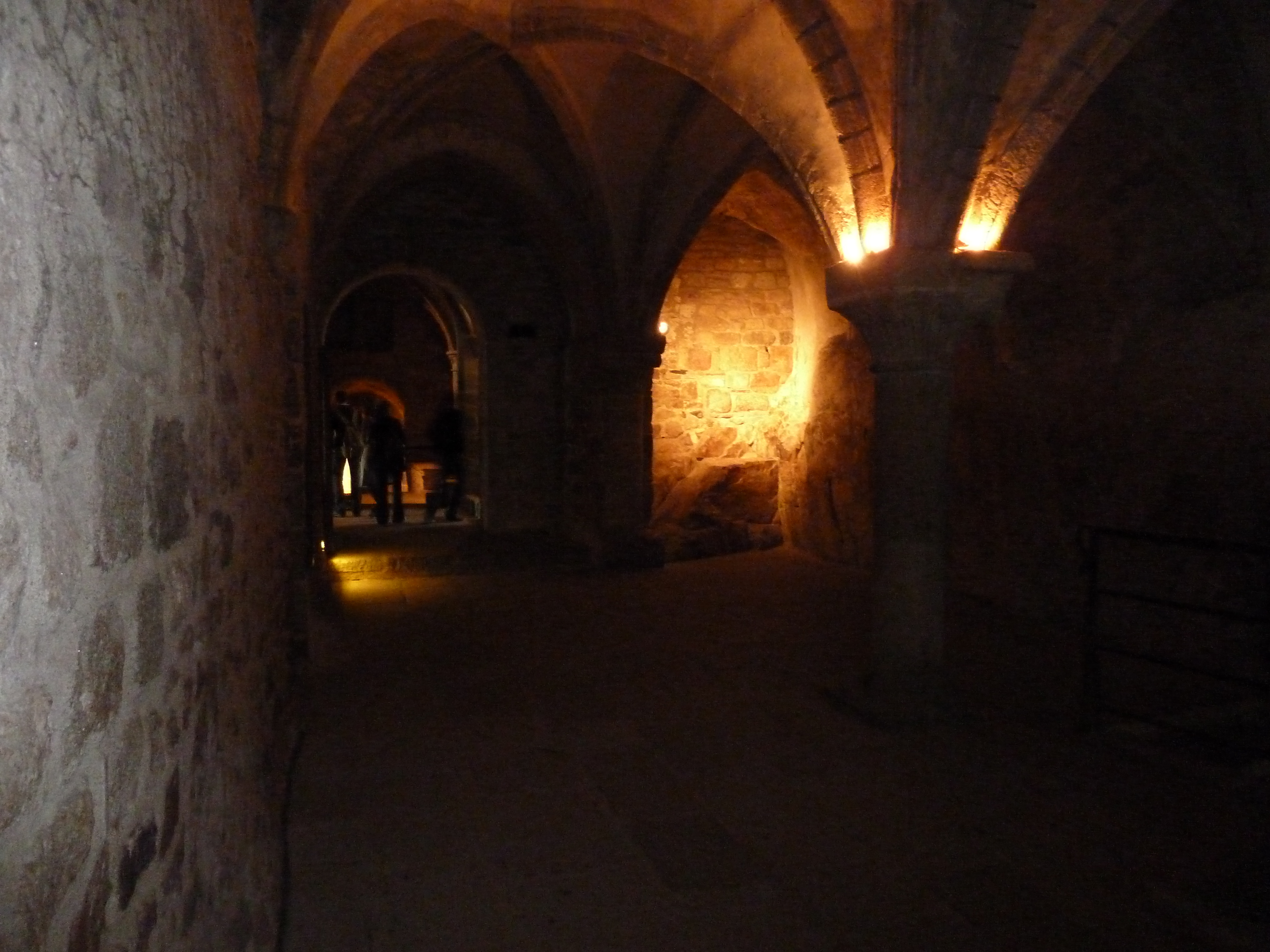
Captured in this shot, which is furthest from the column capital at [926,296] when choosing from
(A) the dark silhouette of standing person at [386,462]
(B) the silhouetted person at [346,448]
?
(B) the silhouetted person at [346,448]

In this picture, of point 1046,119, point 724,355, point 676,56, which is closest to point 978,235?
point 1046,119

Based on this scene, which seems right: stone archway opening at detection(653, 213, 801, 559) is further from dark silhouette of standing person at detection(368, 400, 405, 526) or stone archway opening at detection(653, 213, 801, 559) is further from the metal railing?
the metal railing

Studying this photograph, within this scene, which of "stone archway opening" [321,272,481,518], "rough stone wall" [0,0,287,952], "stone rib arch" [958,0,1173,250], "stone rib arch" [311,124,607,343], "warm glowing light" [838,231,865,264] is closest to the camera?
"rough stone wall" [0,0,287,952]

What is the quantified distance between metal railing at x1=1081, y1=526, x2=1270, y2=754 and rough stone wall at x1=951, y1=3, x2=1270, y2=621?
19 centimetres

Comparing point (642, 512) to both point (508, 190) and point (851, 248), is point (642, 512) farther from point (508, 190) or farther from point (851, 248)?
point (851, 248)

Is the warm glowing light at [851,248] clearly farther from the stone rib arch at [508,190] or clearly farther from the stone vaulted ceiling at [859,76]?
the stone rib arch at [508,190]

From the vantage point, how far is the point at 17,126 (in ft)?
2.93

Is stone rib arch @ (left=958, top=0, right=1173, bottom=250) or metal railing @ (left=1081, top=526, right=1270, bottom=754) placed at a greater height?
stone rib arch @ (left=958, top=0, right=1173, bottom=250)

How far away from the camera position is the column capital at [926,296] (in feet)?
14.1

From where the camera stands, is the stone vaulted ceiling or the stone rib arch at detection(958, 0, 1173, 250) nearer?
the stone vaulted ceiling

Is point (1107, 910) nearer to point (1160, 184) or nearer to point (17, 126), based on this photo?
point (17, 126)

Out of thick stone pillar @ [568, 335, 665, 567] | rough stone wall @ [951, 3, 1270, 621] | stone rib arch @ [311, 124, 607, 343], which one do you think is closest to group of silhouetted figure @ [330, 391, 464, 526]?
stone rib arch @ [311, 124, 607, 343]

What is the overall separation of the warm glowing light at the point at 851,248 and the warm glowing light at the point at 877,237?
0.15 ft

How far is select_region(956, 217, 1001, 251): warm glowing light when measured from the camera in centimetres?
434
